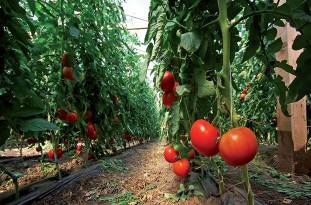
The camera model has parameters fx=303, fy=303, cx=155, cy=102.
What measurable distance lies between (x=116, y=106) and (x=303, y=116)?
2273 mm

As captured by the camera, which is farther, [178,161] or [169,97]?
[178,161]

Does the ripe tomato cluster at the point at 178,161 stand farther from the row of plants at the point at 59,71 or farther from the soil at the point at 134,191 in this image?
the row of plants at the point at 59,71

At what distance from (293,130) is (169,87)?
1.29m

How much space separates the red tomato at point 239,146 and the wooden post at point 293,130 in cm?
175

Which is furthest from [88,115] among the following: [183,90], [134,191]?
[183,90]

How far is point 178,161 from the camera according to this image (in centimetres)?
174

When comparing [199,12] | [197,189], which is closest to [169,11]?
[199,12]

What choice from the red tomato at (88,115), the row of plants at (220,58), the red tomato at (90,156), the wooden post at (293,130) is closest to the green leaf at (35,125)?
the row of plants at (220,58)

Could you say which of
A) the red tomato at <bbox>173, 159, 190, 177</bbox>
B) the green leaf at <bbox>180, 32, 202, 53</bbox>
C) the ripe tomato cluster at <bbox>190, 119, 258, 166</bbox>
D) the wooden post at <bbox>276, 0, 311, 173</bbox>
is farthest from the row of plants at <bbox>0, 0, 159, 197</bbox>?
the wooden post at <bbox>276, 0, 311, 173</bbox>

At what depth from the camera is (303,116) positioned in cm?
219

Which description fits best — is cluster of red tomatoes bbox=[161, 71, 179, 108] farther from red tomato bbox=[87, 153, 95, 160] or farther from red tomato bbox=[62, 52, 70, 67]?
red tomato bbox=[87, 153, 95, 160]

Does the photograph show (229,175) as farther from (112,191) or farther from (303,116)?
(112,191)

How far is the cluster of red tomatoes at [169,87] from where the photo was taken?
4.39 ft

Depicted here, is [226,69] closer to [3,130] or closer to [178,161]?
[3,130]
